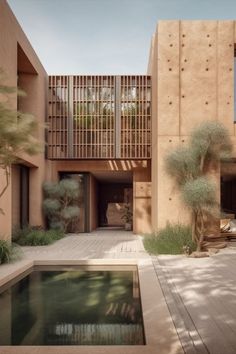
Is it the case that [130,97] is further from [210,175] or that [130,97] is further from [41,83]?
[210,175]

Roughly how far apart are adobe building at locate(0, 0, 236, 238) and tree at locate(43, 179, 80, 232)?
1.28ft

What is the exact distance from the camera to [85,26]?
5.20 meters

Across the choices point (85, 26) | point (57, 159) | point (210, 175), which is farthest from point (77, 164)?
point (85, 26)

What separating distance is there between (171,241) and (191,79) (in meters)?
4.71

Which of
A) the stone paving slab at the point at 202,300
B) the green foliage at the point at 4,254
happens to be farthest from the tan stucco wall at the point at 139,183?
the green foliage at the point at 4,254

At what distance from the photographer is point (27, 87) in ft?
38.1

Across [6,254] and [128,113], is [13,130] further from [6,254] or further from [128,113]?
[128,113]

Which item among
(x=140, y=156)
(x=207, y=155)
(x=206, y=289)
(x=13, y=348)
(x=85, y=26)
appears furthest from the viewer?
(x=140, y=156)

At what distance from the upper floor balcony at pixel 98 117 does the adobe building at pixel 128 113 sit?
0.13 feet

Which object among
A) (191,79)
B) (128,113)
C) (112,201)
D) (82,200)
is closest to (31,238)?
(82,200)

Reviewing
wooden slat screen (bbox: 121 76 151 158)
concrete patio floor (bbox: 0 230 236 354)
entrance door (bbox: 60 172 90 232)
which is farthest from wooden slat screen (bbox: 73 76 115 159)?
concrete patio floor (bbox: 0 230 236 354)

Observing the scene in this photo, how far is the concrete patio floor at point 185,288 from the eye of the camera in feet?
9.42

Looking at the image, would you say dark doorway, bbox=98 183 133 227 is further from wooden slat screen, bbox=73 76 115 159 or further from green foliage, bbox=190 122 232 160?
green foliage, bbox=190 122 232 160

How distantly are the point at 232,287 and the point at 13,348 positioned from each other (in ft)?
10.7
